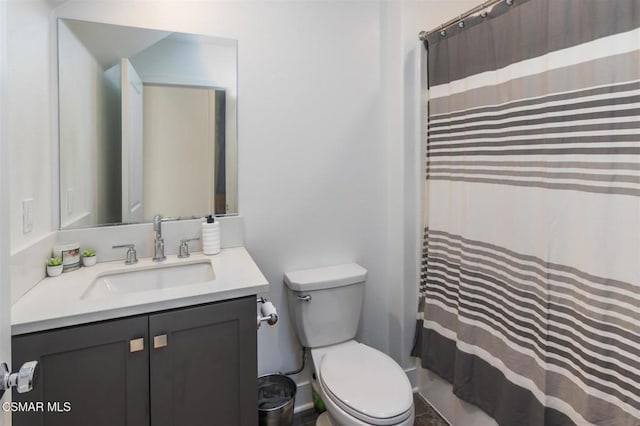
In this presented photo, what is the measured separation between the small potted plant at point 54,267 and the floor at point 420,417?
1335 mm

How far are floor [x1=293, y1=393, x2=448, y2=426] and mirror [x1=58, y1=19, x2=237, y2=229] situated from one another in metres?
1.16

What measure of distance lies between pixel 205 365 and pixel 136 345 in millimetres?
234

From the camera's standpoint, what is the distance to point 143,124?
5.29 ft

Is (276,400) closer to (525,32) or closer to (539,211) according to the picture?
(539,211)

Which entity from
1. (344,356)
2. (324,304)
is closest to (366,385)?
(344,356)

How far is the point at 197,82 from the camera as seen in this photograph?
1.68m

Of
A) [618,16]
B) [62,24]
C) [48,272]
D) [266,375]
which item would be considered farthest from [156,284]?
[618,16]

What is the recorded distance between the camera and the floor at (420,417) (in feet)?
6.04

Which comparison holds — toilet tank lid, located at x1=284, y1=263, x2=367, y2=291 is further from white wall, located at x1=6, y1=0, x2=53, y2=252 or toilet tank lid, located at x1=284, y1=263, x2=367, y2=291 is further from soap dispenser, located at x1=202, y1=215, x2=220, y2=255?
white wall, located at x1=6, y1=0, x2=53, y2=252

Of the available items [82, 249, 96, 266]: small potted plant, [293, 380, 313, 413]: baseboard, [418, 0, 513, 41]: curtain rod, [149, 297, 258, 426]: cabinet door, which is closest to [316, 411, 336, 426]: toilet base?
[293, 380, 313, 413]: baseboard

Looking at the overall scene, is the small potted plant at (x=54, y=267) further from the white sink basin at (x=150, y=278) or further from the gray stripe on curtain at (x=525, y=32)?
the gray stripe on curtain at (x=525, y=32)

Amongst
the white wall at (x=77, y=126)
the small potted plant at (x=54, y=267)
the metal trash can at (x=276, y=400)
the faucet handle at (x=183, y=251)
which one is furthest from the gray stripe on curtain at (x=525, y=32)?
the small potted plant at (x=54, y=267)

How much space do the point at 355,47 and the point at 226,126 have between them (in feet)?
2.75

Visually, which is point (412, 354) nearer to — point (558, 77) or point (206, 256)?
point (206, 256)
